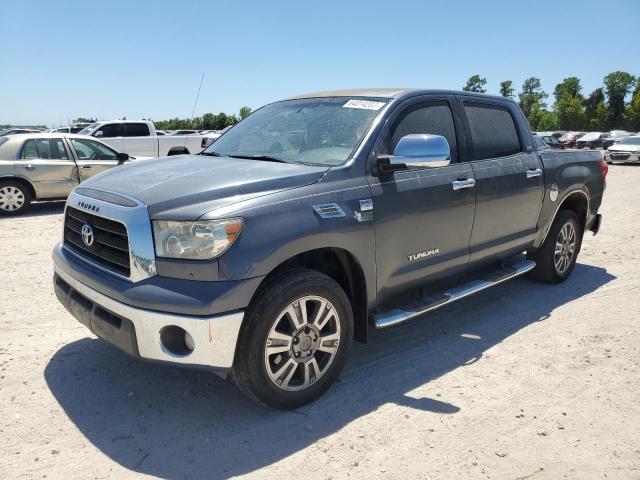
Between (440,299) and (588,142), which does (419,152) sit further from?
(588,142)

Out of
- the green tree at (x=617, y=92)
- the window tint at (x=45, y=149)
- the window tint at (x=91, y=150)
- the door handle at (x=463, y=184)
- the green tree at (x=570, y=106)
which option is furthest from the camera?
the green tree at (x=570, y=106)

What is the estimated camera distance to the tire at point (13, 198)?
9586 millimetres

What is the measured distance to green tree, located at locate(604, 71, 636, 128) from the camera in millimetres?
82625

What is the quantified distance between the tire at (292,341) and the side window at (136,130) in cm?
1530

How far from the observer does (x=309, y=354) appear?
3.18m

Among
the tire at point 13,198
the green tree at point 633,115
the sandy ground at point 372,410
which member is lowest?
the sandy ground at point 372,410

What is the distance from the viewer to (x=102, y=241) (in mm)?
3082

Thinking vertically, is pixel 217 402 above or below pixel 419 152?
below

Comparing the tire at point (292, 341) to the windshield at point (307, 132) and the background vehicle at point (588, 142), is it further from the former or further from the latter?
the background vehicle at point (588, 142)

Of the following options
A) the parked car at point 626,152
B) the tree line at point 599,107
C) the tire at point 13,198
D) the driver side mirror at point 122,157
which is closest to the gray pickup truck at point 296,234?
the driver side mirror at point 122,157

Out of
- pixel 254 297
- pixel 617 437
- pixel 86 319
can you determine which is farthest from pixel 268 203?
pixel 617 437

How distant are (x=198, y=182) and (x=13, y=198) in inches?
325

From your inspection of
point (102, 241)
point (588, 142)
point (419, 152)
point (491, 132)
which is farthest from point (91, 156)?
point (588, 142)

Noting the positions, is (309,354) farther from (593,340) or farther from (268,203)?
(593,340)
